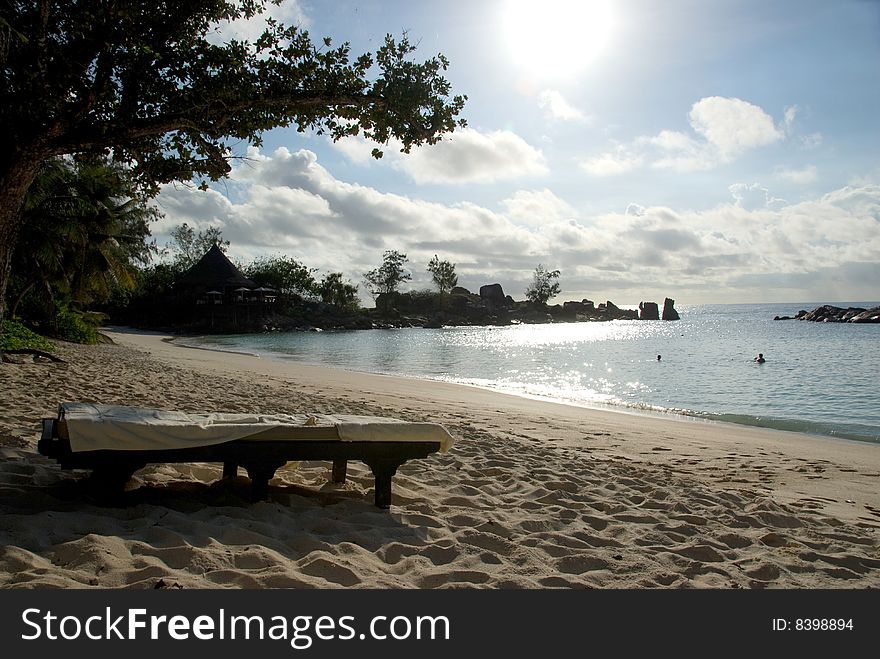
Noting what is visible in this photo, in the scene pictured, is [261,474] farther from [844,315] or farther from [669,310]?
[669,310]

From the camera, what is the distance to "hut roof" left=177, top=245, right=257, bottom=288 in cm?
5472

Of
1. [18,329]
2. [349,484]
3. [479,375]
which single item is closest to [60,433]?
[349,484]

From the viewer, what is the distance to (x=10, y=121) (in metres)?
4.86

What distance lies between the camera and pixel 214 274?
5547cm

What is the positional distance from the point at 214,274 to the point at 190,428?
55939mm

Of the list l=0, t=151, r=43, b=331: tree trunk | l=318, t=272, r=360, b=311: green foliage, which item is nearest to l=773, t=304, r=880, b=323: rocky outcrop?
l=318, t=272, r=360, b=311: green foliage

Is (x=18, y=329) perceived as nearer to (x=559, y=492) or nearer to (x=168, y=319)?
(x=559, y=492)

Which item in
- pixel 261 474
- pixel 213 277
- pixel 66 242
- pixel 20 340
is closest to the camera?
pixel 261 474

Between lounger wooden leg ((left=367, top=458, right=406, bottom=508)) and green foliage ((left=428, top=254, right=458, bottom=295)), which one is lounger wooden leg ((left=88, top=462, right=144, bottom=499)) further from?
green foliage ((left=428, top=254, right=458, bottom=295))

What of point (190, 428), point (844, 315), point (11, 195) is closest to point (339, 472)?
point (190, 428)

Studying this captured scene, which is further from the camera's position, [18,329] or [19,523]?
[18,329]

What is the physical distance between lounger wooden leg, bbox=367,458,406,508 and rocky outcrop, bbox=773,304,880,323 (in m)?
86.9

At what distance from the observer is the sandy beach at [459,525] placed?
9.84 ft
